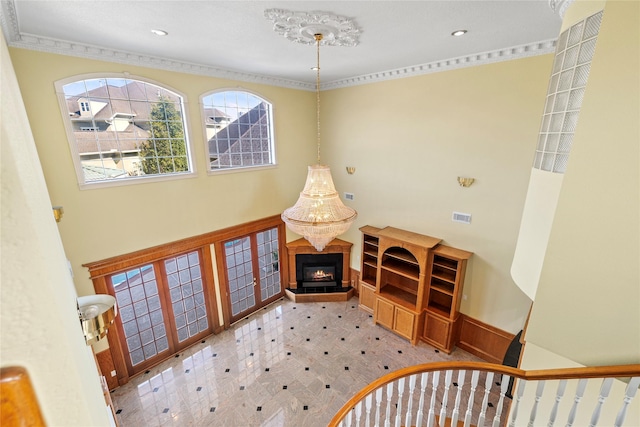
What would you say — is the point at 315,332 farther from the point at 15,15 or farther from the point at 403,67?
the point at 15,15

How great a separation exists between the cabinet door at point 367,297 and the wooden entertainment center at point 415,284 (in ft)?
0.10

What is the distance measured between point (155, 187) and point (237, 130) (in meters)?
1.99

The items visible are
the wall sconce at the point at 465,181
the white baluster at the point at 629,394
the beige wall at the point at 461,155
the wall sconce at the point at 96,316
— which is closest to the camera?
the white baluster at the point at 629,394

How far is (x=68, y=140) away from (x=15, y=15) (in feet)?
5.00

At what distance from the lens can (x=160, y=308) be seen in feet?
17.3

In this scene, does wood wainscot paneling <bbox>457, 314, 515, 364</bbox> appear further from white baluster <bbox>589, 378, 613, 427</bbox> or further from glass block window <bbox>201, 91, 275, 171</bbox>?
glass block window <bbox>201, 91, 275, 171</bbox>

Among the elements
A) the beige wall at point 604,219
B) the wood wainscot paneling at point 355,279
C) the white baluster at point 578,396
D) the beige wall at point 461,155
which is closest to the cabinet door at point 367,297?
the wood wainscot paneling at point 355,279

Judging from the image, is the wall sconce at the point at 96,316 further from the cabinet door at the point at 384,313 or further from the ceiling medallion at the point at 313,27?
the cabinet door at the point at 384,313

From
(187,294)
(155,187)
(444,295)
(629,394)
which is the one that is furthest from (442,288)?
(155,187)

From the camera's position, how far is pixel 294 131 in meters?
6.73

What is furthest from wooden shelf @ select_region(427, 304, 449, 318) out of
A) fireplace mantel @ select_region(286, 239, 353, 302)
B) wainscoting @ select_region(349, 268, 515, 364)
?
fireplace mantel @ select_region(286, 239, 353, 302)

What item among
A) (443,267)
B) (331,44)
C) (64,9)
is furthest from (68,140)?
(443,267)

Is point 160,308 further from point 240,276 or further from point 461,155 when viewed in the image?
point 461,155

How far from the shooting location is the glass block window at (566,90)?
7.44 ft
